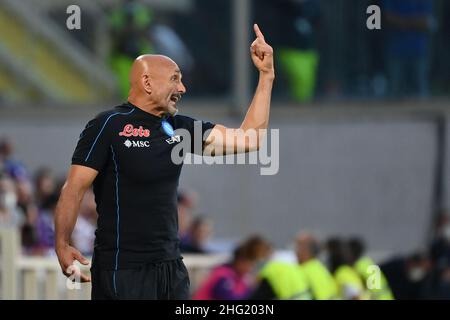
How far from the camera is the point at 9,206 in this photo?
44.1ft

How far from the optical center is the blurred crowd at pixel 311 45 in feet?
52.8

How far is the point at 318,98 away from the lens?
55.5 feet

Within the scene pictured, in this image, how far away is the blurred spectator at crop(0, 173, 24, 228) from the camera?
13298mm

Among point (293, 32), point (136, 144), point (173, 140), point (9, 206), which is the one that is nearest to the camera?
point (136, 144)

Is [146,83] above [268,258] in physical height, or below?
above

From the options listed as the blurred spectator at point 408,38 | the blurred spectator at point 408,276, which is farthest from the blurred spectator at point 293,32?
the blurred spectator at point 408,276

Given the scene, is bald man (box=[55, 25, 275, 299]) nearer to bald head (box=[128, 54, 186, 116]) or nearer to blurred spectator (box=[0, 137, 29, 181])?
bald head (box=[128, 54, 186, 116])

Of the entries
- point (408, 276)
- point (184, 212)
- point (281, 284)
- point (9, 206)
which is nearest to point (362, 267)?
point (281, 284)

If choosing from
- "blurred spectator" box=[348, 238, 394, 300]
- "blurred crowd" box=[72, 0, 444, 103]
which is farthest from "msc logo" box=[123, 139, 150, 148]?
"blurred crowd" box=[72, 0, 444, 103]

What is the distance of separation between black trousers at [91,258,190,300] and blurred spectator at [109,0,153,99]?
32.5 feet

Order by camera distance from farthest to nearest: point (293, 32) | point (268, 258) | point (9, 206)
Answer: point (293, 32) → point (9, 206) → point (268, 258)

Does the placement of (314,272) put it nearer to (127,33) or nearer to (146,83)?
(146,83)

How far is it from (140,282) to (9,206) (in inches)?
283

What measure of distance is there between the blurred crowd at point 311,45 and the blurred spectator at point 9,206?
3.15m
